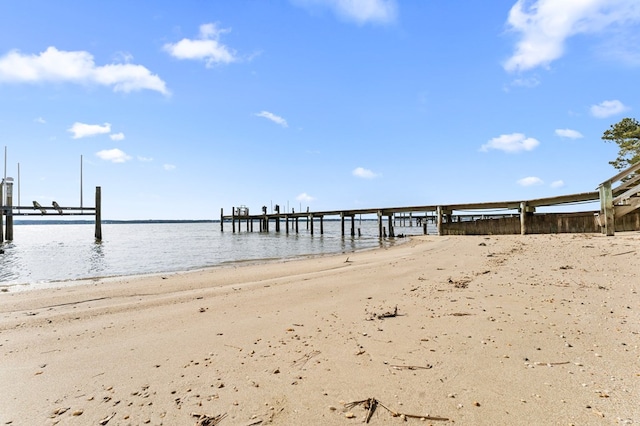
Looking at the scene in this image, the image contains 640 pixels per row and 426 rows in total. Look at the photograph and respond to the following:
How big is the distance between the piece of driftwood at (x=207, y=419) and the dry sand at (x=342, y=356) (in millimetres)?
21

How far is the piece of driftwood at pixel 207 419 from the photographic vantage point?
2211 mm

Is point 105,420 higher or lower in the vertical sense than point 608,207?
lower

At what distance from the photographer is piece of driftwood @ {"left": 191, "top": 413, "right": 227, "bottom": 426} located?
2.21 metres

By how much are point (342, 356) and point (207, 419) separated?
55.6 inches

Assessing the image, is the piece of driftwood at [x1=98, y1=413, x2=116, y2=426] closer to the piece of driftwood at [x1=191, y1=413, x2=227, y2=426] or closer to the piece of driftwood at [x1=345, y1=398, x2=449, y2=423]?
the piece of driftwood at [x1=191, y1=413, x2=227, y2=426]

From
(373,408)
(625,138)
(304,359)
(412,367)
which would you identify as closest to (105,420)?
(304,359)

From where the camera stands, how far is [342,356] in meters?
3.22

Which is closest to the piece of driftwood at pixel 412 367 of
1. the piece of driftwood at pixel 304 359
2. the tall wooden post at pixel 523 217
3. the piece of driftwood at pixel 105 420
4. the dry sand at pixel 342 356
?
the dry sand at pixel 342 356

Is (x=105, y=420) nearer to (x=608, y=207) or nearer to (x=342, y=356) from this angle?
(x=342, y=356)

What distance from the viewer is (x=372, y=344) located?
3.50 metres

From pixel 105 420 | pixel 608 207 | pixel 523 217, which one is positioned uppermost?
pixel 608 207

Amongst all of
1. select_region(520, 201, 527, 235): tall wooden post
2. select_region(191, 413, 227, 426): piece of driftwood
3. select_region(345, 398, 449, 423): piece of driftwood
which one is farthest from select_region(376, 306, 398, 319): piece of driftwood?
select_region(520, 201, 527, 235): tall wooden post

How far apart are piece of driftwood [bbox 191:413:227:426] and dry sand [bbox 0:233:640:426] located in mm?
21

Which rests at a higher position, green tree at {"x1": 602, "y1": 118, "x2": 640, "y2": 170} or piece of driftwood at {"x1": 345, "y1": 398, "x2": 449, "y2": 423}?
green tree at {"x1": 602, "y1": 118, "x2": 640, "y2": 170}
